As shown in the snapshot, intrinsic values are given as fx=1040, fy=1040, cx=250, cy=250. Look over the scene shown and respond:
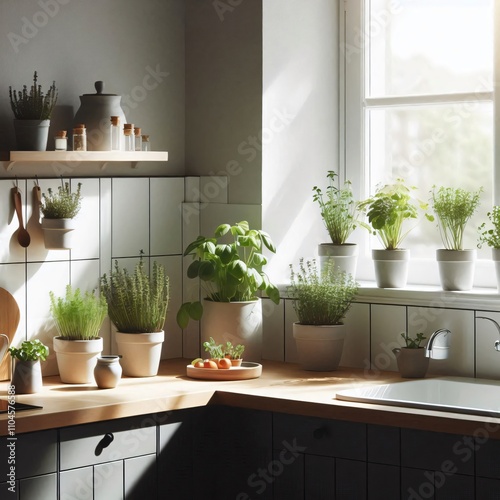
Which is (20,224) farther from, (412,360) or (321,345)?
(412,360)

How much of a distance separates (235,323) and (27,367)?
2.59ft

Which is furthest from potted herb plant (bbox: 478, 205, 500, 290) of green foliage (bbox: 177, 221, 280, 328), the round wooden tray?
the round wooden tray

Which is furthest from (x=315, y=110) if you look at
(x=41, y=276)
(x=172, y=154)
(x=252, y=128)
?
(x=41, y=276)

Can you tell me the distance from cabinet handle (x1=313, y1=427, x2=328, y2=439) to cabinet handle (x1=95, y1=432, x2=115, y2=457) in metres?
0.58

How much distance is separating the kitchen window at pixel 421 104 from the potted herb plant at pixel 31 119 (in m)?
1.22

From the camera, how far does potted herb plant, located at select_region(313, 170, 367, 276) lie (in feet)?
12.3

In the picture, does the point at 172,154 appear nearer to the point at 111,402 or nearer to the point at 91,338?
the point at 91,338

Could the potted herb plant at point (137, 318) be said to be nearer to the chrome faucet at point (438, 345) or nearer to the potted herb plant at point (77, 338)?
the potted herb plant at point (77, 338)

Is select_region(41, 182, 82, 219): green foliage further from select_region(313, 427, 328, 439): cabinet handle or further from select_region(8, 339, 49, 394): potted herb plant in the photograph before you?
select_region(313, 427, 328, 439): cabinet handle

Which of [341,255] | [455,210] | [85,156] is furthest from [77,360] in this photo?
[455,210]

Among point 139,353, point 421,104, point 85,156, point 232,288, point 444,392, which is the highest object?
point 421,104

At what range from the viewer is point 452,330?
11.4 ft

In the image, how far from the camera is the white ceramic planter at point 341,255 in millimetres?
3738

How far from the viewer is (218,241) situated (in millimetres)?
3902
